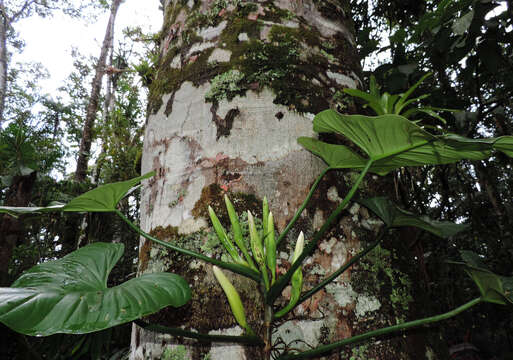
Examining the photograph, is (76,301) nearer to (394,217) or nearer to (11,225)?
(394,217)

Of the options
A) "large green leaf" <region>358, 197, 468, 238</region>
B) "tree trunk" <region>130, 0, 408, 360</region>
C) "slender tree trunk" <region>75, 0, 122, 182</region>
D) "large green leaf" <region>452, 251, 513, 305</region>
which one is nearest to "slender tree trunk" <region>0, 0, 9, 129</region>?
"slender tree trunk" <region>75, 0, 122, 182</region>

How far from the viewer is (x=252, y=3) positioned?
87cm

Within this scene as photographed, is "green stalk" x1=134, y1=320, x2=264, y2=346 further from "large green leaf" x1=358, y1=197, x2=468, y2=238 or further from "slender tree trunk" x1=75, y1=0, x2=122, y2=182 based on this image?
"slender tree trunk" x1=75, y1=0, x2=122, y2=182

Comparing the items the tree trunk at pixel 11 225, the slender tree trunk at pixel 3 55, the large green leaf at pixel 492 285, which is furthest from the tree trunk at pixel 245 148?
the slender tree trunk at pixel 3 55

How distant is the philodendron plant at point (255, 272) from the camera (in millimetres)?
424

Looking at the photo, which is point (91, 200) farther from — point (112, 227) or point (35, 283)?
point (112, 227)

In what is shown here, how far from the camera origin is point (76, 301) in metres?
0.45

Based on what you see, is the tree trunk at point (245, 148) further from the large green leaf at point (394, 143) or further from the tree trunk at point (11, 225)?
the tree trunk at point (11, 225)

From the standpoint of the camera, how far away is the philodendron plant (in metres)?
0.42

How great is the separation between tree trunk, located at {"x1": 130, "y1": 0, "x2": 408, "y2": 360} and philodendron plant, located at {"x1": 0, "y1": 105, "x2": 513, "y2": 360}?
5 cm

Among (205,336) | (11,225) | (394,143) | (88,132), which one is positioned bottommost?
(205,336)

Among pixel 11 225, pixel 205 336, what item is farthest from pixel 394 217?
pixel 11 225

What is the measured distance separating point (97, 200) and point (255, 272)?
0.38 meters

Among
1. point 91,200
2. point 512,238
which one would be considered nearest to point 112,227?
point 91,200
